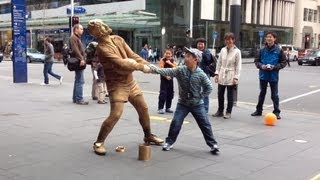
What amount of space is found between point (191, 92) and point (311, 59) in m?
37.7

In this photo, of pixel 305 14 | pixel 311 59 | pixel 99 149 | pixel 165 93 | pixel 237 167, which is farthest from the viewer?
pixel 305 14

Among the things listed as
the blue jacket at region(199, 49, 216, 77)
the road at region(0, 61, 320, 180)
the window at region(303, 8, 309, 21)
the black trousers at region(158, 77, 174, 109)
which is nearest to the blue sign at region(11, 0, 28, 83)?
the road at region(0, 61, 320, 180)

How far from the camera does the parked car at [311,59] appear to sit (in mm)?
42156

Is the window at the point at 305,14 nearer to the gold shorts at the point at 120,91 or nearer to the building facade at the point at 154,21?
the building facade at the point at 154,21

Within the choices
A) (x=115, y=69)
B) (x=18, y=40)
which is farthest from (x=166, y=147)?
(x=18, y=40)

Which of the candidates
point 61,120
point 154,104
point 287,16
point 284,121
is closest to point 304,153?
point 284,121

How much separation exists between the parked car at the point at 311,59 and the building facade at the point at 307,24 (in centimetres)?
2859

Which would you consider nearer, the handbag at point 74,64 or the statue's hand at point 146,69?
the statue's hand at point 146,69

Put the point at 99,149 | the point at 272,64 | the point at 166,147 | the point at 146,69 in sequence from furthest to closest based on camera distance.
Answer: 1. the point at 272,64
2. the point at 166,147
3. the point at 99,149
4. the point at 146,69

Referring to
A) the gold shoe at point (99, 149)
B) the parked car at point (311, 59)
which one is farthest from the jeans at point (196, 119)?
the parked car at point (311, 59)

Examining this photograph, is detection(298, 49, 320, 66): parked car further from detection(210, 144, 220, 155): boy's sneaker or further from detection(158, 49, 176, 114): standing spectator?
detection(210, 144, 220, 155): boy's sneaker

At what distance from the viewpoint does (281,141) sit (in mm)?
7871

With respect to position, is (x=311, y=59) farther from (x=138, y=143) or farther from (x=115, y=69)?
(x=115, y=69)

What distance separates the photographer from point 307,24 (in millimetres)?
73625
